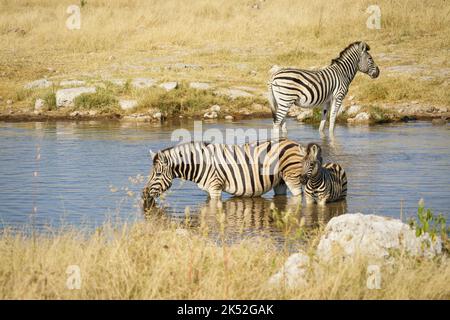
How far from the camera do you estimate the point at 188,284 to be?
6156 millimetres

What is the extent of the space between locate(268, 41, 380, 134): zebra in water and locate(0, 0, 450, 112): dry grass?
8.15 ft

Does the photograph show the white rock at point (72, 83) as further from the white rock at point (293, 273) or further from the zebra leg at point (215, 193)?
the white rock at point (293, 273)

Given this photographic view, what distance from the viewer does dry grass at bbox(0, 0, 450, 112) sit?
21.7 metres


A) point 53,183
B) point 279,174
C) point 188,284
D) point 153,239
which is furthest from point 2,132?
point 188,284

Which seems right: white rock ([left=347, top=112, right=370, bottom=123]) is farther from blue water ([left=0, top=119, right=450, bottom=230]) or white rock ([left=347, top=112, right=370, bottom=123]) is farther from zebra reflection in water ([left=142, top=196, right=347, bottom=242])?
zebra reflection in water ([left=142, top=196, right=347, bottom=242])

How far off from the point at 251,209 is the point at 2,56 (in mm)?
16845

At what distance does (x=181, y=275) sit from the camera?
6262 mm

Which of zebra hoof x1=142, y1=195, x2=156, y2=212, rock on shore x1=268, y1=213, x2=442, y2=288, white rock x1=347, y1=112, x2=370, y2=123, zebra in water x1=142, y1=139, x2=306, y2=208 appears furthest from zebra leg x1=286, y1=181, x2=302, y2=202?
white rock x1=347, y1=112, x2=370, y2=123

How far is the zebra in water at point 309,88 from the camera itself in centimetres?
1673

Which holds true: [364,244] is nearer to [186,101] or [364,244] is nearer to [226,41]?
[186,101]

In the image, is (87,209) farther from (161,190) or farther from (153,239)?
(153,239)

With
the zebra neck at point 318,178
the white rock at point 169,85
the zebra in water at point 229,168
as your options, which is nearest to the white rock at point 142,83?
the white rock at point 169,85

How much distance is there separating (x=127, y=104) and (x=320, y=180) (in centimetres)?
977
